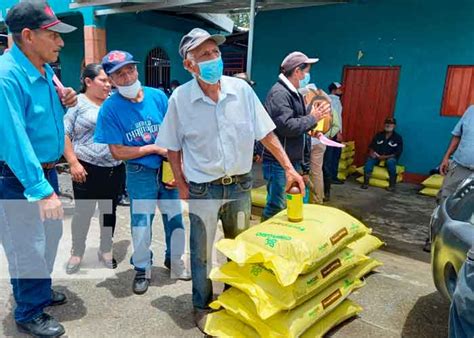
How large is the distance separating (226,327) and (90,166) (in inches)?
69.9

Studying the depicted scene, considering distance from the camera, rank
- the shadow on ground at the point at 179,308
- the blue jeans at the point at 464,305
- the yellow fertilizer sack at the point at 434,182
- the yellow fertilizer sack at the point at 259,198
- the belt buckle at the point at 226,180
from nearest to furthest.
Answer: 1. the blue jeans at the point at 464,305
2. the belt buckle at the point at 226,180
3. the shadow on ground at the point at 179,308
4. the yellow fertilizer sack at the point at 259,198
5. the yellow fertilizer sack at the point at 434,182

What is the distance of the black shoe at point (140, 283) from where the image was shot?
3078 millimetres

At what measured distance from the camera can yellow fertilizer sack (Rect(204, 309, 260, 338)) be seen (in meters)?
2.40

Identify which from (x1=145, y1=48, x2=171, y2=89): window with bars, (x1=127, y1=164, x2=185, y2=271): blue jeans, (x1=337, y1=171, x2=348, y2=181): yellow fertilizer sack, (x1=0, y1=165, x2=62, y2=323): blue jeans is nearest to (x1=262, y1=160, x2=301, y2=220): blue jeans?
(x1=127, y1=164, x2=185, y2=271): blue jeans

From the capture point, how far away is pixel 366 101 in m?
7.81

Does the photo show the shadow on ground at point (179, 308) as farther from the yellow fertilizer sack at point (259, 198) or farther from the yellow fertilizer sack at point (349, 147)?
the yellow fertilizer sack at point (349, 147)

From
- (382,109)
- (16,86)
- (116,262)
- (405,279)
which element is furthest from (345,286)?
(382,109)

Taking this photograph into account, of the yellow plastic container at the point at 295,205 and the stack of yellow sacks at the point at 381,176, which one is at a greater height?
the yellow plastic container at the point at 295,205

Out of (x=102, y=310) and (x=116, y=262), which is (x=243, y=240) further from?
(x=116, y=262)

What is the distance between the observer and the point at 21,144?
211cm

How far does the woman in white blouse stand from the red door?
566 cm

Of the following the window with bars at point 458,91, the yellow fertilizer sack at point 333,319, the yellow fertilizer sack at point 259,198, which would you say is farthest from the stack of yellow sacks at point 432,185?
the yellow fertilizer sack at point 333,319

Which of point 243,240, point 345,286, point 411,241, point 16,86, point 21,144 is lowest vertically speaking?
point 411,241

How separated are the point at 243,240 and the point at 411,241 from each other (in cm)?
293
